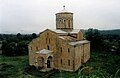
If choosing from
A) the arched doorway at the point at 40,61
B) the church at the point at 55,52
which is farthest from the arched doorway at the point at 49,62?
the arched doorway at the point at 40,61

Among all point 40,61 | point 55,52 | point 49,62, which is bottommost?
point 49,62

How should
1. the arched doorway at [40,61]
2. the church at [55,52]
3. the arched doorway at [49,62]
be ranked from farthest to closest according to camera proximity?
1. the arched doorway at [49,62]
2. the arched doorway at [40,61]
3. the church at [55,52]

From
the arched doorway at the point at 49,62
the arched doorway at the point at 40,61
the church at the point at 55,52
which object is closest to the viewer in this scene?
the church at the point at 55,52

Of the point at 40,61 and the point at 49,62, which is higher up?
the point at 40,61

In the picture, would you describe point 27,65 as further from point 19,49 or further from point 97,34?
point 97,34

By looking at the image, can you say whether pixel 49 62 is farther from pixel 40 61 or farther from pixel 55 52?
pixel 55 52

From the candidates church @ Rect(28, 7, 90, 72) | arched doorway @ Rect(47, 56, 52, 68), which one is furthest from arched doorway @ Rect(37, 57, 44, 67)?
arched doorway @ Rect(47, 56, 52, 68)

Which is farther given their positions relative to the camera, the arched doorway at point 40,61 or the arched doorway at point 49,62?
the arched doorway at point 49,62

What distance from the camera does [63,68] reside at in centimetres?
2505

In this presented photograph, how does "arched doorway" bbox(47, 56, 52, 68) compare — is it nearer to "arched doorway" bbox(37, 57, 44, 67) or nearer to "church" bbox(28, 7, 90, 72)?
"church" bbox(28, 7, 90, 72)

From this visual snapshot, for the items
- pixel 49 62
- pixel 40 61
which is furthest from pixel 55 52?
pixel 40 61

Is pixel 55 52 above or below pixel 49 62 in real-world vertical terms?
above

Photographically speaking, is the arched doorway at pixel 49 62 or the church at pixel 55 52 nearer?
the church at pixel 55 52

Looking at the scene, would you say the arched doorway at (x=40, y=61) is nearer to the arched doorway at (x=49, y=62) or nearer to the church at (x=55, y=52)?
the church at (x=55, y=52)
